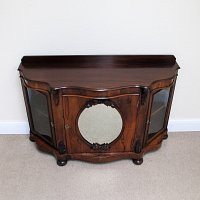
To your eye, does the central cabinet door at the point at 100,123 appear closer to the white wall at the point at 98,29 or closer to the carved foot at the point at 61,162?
the carved foot at the point at 61,162

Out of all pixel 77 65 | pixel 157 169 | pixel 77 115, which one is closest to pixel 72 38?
pixel 77 65

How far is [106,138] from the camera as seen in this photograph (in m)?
1.38

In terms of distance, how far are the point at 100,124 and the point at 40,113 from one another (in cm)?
33

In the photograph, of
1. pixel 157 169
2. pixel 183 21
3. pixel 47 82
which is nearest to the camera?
pixel 47 82

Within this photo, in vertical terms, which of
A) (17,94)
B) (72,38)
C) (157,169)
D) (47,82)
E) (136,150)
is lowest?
(157,169)

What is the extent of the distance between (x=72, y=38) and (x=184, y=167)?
3.03 ft

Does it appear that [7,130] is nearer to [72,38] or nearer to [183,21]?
[72,38]

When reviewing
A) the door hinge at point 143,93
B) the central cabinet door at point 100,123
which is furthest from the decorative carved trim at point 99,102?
the door hinge at point 143,93

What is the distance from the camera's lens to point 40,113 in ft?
4.66

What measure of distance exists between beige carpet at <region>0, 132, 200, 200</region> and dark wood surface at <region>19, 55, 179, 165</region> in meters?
0.07

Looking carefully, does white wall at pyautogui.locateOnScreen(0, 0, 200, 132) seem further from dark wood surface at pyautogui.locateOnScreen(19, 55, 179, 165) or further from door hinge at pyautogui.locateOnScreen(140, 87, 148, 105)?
door hinge at pyautogui.locateOnScreen(140, 87, 148, 105)

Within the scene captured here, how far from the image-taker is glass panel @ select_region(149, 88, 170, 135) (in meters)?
1.37

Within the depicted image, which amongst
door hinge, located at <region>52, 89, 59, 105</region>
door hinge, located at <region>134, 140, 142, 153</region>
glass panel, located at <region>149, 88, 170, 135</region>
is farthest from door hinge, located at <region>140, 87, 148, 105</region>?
door hinge, located at <region>52, 89, 59, 105</region>

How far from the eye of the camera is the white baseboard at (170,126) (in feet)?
5.50
